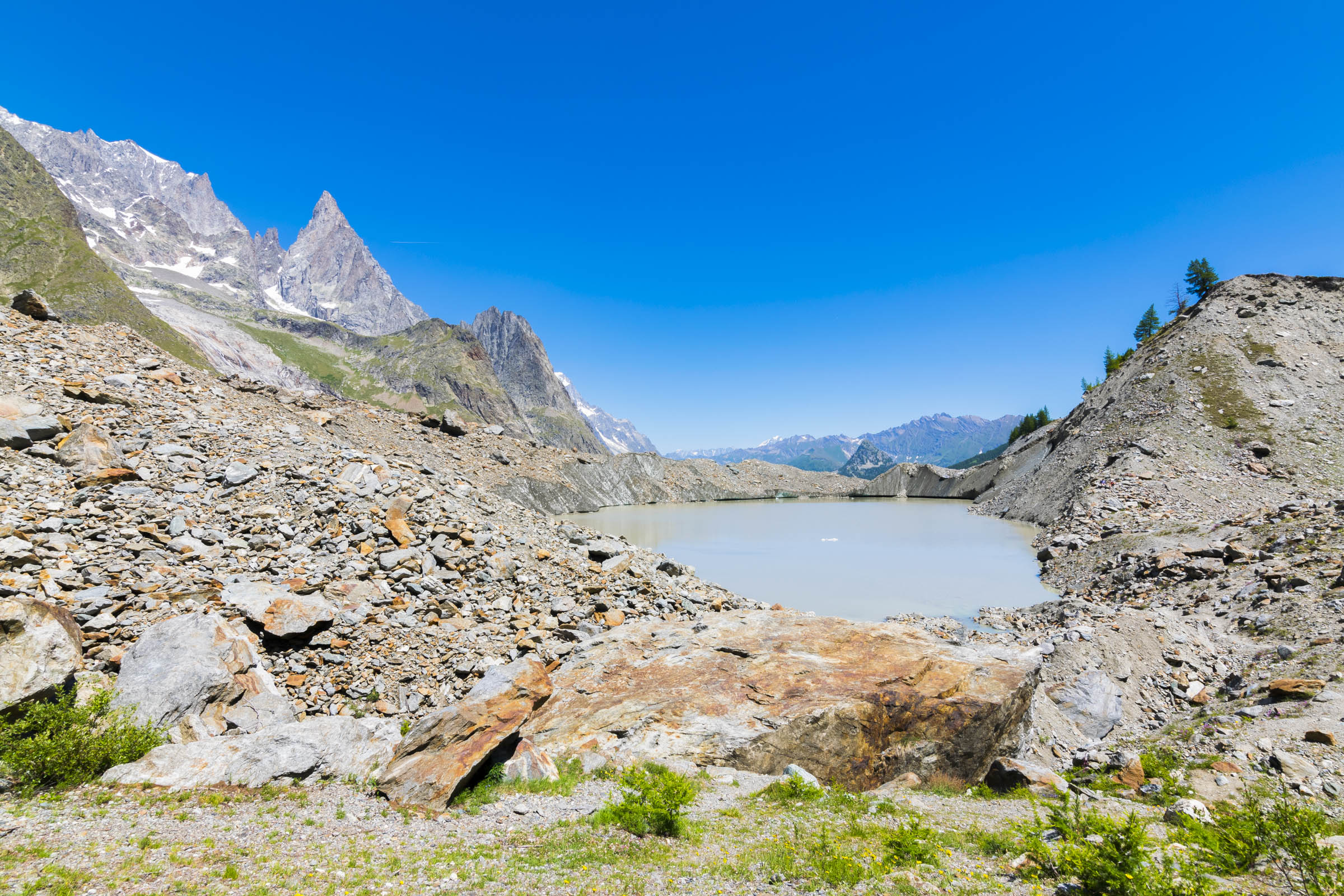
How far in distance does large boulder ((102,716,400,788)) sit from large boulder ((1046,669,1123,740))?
1455 cm

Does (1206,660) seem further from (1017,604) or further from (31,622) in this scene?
(31,622)

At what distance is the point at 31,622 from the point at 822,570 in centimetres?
2863

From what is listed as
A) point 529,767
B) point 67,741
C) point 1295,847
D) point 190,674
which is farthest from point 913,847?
point 190,674

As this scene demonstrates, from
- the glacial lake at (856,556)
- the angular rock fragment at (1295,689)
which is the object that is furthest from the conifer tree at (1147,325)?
the angular rock fragment at (1295,689)

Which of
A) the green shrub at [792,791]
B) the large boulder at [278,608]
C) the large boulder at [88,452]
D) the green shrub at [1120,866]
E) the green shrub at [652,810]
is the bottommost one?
the green shrub at [792,791]

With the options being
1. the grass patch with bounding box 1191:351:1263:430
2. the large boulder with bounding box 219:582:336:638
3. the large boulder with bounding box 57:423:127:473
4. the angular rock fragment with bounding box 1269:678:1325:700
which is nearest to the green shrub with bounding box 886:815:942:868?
the angular rock fragment with bounding box 1269:678:1325:700

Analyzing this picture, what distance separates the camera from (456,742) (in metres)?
8.63

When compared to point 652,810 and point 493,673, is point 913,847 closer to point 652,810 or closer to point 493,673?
point 652,810

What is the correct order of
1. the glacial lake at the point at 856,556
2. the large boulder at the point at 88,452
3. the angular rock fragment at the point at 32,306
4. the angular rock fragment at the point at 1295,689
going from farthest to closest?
the angular rock fragment at the point at 32,306
the glacial lake at the point at 856,556
the large boulder at the point at 88,452
the angular rock fragment at the point at 1295,689

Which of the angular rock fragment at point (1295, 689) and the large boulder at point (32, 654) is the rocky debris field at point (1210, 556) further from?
the large boulder at point (32, 654)

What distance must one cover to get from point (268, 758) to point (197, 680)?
2943mm

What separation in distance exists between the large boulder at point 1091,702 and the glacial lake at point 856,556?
323 inches

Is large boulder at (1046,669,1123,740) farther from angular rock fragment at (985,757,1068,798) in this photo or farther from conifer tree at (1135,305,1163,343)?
conifer tree at (1135,305,1163,343)

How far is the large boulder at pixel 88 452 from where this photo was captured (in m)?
14.4
